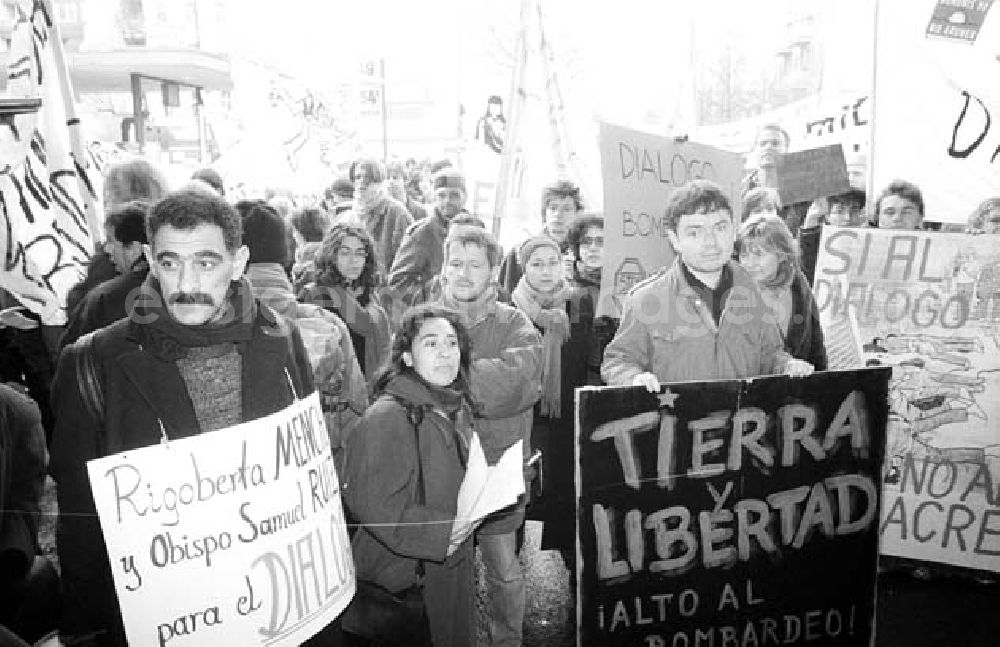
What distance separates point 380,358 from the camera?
12.2 ft

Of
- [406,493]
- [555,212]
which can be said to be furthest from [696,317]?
[555,212]

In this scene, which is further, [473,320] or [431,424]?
[473,320]

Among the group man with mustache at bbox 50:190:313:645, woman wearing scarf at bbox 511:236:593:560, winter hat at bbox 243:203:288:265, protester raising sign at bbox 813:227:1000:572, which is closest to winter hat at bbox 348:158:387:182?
woman wearing scarf at bbox 511:236:593:560

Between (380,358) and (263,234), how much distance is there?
103 centimetres

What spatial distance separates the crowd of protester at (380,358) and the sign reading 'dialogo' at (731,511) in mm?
170

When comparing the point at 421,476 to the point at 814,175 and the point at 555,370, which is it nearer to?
the point at 555,370

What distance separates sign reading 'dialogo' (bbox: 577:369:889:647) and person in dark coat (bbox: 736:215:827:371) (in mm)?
683

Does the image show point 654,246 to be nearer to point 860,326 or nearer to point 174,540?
point 860,326

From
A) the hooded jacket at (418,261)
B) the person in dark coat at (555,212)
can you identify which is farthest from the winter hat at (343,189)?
the person in dark coat at (555,212)

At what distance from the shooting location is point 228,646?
179 centimetres

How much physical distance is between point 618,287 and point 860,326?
111 cm

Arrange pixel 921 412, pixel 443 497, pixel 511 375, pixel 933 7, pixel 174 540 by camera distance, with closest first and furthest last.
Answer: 1. pixel 174 540
2. pixel 443 497
3. pixel 511 375
4. pixel 921 412
5. pixel 933 7

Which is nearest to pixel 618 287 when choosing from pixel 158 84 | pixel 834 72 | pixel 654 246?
pixel 654 246

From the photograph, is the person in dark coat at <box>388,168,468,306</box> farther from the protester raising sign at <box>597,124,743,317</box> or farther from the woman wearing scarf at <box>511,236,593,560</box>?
the protester raising sign at <box>597,124,743,317</box>
